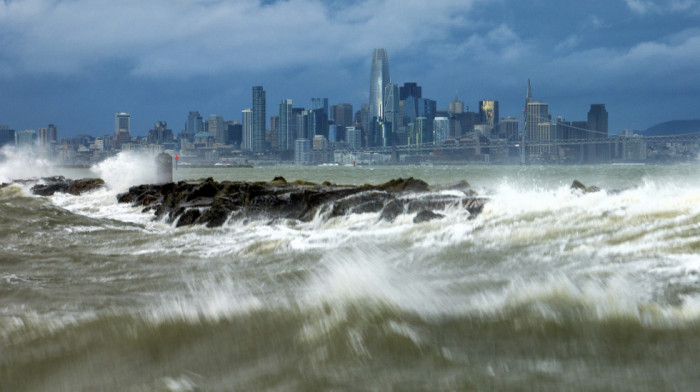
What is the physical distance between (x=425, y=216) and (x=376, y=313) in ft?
22.0

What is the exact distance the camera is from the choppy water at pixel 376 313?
321 centimetres

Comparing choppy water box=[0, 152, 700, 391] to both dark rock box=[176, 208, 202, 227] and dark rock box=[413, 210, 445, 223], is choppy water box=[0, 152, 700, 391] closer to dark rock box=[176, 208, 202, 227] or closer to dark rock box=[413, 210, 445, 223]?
dark rock box=[413, 210, 445, 223]

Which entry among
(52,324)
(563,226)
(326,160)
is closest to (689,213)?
(563,226)

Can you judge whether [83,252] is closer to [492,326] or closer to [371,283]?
[371,283]

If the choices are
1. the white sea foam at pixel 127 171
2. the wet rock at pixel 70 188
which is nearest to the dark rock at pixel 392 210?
the white sea foam at pixel 127 171

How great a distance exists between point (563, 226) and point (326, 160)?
4804 inches

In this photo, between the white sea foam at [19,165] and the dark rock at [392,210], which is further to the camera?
the white sea foam at [19,165]

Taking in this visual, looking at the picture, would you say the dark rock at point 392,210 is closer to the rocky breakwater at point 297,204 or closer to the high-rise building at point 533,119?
the rocky breakwater at point 297,204

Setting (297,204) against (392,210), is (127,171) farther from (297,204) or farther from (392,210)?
(392,210)

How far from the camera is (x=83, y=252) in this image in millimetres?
8586

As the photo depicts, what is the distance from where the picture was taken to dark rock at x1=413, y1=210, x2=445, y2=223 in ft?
34.9

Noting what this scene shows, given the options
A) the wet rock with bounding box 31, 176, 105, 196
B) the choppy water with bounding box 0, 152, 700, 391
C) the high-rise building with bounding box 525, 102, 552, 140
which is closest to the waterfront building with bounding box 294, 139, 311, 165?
the high-rise building with bounding box 525, 102, 552, 140

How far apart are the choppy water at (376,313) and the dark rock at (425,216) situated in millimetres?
2008

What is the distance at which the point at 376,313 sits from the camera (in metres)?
4.21
